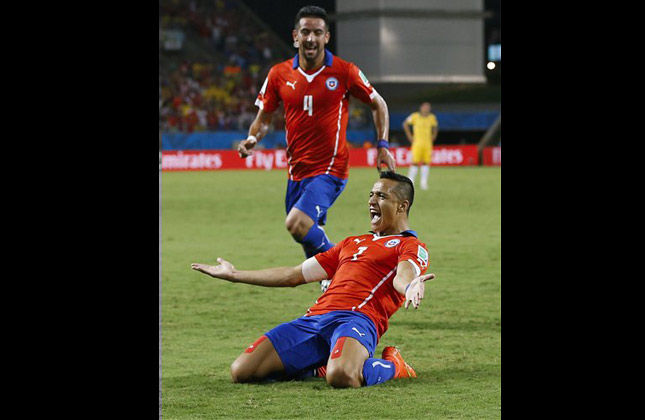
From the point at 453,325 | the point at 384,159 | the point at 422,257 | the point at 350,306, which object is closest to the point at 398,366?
the point at 350,306

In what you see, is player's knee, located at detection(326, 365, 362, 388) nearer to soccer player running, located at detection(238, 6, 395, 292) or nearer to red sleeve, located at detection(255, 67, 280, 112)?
soccer player running, located at detection(238, 6, 395, 292)

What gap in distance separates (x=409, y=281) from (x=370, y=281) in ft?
2.20

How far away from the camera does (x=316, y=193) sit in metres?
9.34

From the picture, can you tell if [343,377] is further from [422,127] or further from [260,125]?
[422,127]

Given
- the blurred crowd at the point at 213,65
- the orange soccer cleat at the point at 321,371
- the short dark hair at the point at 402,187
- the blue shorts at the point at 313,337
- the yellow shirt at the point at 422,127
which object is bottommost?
the orange soccer cleat at the point at 321,371

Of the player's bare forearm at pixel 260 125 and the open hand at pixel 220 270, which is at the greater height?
the player's bare forearm at pixel 260 125

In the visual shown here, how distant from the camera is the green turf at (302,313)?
552 centimetres

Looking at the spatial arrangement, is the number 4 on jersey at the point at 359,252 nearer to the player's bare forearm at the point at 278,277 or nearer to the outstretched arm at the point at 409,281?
the player's bare forearm at the point at 278,277

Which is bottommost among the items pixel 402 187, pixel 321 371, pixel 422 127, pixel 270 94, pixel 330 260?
pixel 321 371

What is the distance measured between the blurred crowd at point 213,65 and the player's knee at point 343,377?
34.5 m

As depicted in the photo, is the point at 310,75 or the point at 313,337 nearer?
the point at 313,337

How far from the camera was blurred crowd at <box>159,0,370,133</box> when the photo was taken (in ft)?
139

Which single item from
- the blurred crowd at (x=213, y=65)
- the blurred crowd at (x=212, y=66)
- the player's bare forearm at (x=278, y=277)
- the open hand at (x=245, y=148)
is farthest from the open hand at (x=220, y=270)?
the blurred crowd at (x=212, y=66)
